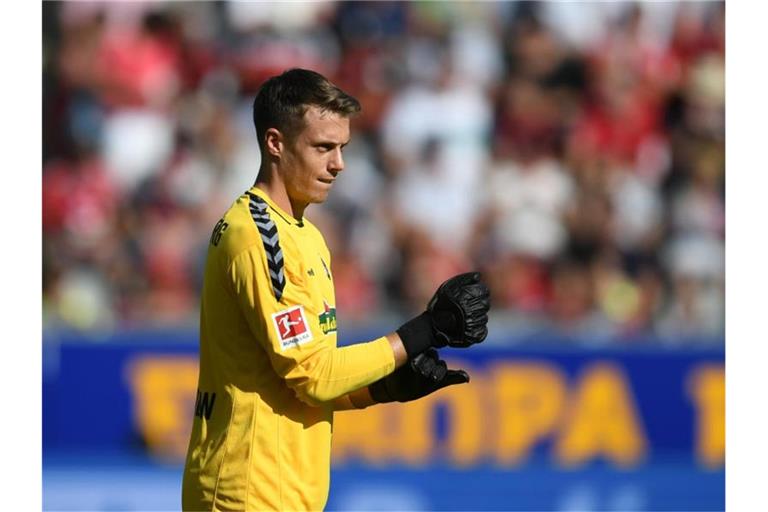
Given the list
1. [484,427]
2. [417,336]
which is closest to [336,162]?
[417,336]

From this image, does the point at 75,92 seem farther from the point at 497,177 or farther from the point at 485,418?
the point at 485,418

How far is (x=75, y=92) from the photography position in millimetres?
10430

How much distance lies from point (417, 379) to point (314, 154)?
0.81 meters

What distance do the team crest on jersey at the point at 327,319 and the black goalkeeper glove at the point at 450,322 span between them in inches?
10.1

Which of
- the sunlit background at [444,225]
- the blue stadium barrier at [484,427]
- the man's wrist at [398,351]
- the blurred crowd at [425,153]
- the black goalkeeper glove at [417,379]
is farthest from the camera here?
the blurred crowd at [425,153]

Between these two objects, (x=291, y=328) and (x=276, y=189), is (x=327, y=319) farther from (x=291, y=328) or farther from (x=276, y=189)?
(x=276, y=189)

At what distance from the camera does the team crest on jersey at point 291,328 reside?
12.0 ft

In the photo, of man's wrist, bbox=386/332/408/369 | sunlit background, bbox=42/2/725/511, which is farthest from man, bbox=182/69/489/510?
sunlit background, bbox=42/2/725/511

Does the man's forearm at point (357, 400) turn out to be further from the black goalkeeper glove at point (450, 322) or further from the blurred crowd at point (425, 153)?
the blurred crowd at point (425, 153)

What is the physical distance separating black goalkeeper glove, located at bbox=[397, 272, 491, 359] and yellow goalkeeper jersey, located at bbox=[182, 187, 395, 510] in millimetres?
102

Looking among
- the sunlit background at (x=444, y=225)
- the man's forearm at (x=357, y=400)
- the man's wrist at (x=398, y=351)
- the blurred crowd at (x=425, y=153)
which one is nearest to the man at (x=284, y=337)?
the man's wrist at (x=398, y=351)

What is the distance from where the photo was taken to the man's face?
389 centimetres

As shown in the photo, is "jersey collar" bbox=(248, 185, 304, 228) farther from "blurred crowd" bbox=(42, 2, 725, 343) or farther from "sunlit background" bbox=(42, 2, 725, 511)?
"blurred crowd" bbox=(42, 2, 725, 343)

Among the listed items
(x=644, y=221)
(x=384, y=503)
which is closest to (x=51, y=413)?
(x=384, y=503)
